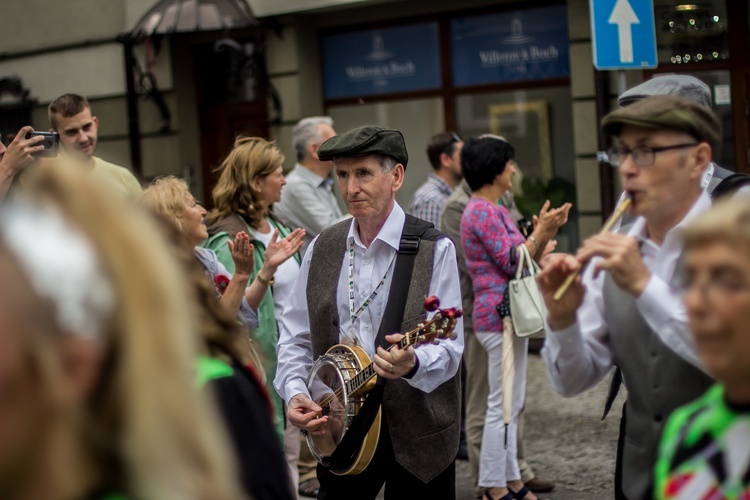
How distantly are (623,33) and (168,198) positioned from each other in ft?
11.7

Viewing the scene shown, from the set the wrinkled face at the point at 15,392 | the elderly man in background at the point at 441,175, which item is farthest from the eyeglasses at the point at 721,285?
the elderly man in background at the point at 441,175

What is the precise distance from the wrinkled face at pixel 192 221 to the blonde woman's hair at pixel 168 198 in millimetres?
21

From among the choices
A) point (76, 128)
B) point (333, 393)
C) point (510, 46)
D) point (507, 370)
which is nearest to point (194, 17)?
point (510, 46)

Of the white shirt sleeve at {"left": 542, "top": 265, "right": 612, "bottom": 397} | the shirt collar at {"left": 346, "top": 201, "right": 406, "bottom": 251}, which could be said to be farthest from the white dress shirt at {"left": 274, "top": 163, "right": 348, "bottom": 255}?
the white shirt sleeve at {"left": 542, "top": 265, "right": 612, "bottom": 397}

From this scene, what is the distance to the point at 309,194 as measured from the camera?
23.5 ft

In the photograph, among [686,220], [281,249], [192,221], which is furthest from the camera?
[281,249]

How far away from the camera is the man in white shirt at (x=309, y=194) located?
279 inches

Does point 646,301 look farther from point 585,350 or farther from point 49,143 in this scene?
point 49,143

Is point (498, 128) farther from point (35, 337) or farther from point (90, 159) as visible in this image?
point (35, 337)

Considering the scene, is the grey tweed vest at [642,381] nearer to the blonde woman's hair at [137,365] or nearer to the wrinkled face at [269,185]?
the blonde woman's hair at [137,365]

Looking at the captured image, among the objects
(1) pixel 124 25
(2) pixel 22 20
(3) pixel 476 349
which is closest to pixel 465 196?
(3) pixel 476 349

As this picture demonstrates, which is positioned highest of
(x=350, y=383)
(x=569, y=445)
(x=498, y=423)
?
(x=350, y=383)

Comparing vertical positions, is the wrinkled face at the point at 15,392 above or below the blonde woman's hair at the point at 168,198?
below

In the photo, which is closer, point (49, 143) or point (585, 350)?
point (585, 350)
